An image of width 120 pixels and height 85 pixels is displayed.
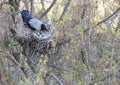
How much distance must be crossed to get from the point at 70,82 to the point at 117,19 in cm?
111

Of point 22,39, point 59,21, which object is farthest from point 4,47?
point 59,21

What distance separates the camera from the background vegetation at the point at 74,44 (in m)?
3.94

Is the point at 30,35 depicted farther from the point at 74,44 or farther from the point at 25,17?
the point at 74,44

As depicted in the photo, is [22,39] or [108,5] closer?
[22,39]

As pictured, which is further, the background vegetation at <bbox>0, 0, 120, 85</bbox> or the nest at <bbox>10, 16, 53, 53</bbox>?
the background vegetation at <bbox>0, 0, 120, 85</bbox>

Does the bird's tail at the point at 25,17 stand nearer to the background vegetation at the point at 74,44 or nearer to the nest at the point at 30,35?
the nest at the point at 30,35

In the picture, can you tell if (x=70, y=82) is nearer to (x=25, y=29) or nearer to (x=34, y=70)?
(x=34, y=70)

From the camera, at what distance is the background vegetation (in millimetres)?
3944


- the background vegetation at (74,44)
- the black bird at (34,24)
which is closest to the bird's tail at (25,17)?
the black bird at (34,24)

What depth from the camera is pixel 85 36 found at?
415cm

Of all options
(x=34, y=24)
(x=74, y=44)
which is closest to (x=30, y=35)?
(x=34, y=24)

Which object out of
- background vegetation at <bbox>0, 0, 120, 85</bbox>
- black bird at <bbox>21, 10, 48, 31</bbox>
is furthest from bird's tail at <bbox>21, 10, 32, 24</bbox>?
background vegetation at <bbox>0, 0, 120, 85</bbox>

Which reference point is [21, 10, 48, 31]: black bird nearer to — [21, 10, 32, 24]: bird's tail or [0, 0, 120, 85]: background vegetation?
[21, 10, 32, 24]: bird's tail

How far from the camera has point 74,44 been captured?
163 inches
